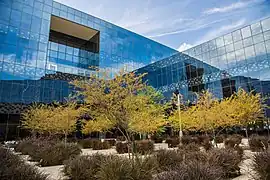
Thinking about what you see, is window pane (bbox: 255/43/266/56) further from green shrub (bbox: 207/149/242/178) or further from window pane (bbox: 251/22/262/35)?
green shrub (bbox: 207/149/242/178)

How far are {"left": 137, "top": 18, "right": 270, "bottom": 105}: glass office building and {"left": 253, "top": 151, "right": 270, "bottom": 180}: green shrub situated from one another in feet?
81.2

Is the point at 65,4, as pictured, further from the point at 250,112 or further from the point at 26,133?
the point at 250,112

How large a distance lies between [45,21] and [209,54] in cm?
2845

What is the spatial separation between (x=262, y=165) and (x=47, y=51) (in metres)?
33.4

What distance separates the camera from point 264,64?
28.4m

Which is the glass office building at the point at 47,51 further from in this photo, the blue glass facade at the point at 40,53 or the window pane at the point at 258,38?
the window pane at the point at 258,38

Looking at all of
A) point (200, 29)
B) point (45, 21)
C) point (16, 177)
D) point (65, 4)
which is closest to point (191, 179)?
point (16, 177)

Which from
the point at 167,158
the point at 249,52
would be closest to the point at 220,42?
the point at 249,52

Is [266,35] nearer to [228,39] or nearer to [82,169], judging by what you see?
[228,39]

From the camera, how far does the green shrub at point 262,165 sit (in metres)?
6.00

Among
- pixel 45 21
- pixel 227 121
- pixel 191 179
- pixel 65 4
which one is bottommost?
pixel 191 179

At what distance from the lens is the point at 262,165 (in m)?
6.17

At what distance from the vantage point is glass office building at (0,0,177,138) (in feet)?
93.2

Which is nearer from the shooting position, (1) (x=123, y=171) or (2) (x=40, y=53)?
(1) (x=123, y=171)
